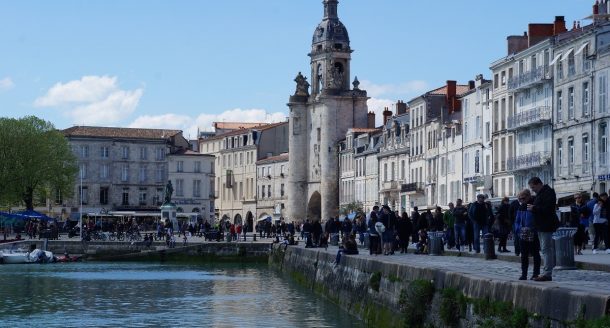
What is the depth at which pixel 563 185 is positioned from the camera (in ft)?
211

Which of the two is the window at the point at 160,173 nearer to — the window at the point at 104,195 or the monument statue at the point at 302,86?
the window at the point at 104,195

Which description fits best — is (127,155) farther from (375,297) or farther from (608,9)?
(375,297)

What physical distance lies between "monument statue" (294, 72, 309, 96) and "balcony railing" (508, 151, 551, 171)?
58585 millimetres

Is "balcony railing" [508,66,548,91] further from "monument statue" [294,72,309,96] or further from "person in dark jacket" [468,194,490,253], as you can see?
"monument statue" [294,72,309,96]

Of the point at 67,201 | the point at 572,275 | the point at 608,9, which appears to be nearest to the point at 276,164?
the point at 67,201

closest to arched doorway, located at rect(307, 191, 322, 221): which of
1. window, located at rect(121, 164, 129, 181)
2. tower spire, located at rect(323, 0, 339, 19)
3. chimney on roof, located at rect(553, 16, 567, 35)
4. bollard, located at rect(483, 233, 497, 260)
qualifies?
tower spire, located at rect(323, 0, 339, 19)

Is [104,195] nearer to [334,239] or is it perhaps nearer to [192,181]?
[192,181]

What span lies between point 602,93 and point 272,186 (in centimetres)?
8618

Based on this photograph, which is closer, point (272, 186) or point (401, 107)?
point (401, 107)

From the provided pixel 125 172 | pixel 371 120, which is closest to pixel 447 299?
pixel 371 120

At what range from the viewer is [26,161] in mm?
107250

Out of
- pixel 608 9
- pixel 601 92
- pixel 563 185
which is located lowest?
pixel 563 185

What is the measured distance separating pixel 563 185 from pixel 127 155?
8280 cm

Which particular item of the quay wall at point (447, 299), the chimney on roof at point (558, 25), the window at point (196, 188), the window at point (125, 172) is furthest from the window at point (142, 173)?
the quay wall at point (447, 299)
